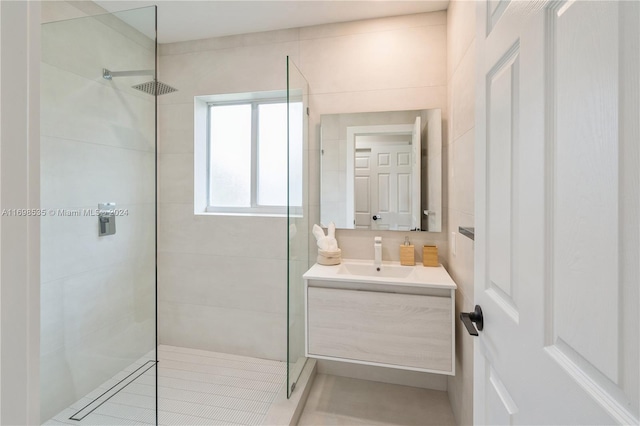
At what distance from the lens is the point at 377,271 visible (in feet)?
6.14

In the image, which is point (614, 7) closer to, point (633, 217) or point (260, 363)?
point (633, 217)

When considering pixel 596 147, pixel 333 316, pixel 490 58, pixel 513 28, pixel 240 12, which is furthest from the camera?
pixel 240 12

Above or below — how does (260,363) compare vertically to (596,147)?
below

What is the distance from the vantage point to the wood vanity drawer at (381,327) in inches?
58.9

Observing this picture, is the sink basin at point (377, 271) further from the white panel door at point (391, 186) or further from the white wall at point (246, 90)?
the white panel door at point (391, 186)

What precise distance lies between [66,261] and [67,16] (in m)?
0.96

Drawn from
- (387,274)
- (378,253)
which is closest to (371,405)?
(387,274)

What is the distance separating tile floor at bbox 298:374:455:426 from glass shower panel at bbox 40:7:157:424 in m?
0.96

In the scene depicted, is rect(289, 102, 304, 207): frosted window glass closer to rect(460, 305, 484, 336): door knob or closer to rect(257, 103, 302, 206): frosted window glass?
rect(257, 103, 302, 206): frosted window glass

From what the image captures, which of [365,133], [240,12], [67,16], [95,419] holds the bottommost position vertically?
[95,419]

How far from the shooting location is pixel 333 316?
1.63 m

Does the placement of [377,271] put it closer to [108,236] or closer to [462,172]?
[462,172]

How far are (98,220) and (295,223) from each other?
3.06ft

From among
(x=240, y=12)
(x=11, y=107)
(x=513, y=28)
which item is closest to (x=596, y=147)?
(x=513, y=28)
